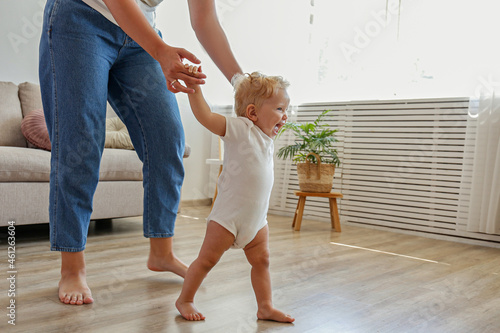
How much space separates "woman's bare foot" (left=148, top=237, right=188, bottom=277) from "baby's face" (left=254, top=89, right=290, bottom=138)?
50 centimetres

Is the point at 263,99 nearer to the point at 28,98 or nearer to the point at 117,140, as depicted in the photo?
the point at 117,140

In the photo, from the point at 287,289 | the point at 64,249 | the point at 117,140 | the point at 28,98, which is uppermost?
the point at 28,98

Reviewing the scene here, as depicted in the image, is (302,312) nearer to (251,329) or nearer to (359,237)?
(251,329)

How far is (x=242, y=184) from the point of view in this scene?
1.08 meters

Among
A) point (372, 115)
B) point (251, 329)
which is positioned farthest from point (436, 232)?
point (251, 329)

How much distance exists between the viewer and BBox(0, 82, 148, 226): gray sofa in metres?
2.05

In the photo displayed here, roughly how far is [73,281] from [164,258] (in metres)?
0.27

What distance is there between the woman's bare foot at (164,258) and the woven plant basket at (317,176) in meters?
1.65

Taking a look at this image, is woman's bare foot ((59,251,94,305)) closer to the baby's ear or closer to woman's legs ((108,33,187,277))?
woman's legs ((108,33,187,277))

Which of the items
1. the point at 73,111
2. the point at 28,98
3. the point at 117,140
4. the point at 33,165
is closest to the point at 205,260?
the point at 73,111

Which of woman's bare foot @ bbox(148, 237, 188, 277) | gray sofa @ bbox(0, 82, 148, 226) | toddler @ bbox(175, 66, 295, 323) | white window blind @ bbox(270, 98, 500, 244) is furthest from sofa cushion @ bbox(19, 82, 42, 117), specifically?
toddler @ bbox(175, 66, 295, 323)

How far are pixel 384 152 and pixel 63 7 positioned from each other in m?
2.42

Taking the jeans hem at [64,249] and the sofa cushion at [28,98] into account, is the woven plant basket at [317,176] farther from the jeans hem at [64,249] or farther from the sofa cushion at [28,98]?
the jeans hem at [64,249]

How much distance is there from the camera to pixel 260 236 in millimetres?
1128
